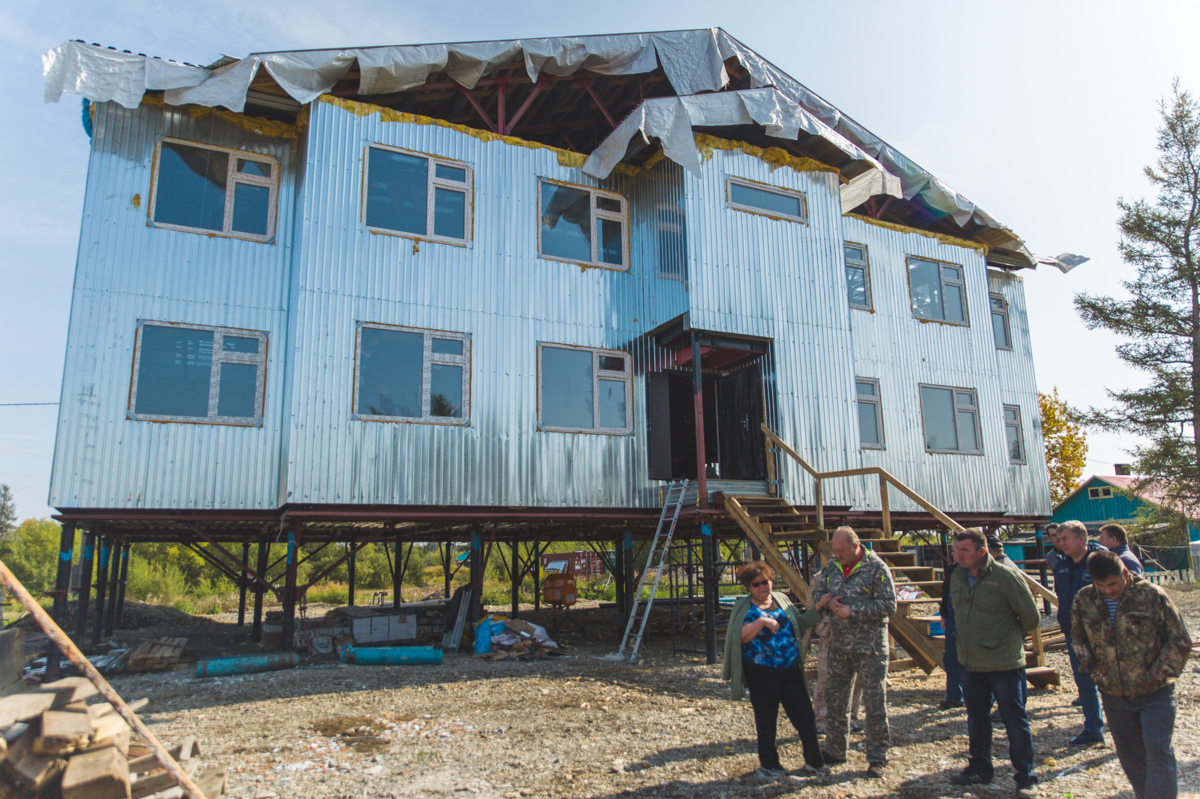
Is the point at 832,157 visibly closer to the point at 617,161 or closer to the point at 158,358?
the point at 617,161

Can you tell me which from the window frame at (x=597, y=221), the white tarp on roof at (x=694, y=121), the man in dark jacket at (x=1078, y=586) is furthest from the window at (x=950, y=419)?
the man in dark jacket at (x=1078, y=586)

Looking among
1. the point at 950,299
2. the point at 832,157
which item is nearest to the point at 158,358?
the point at 832,157

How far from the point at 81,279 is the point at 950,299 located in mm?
15967

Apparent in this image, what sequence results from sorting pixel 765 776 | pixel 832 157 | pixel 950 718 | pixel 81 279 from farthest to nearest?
pixel 832 157
pixel 81 279
pixel 950 718
pixel 765 776

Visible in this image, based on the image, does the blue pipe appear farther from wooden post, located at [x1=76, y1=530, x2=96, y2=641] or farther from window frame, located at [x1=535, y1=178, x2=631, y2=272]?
window frame, located at [x1=535, y1=178, x2=631, y2=272]

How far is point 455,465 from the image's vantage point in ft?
37.8

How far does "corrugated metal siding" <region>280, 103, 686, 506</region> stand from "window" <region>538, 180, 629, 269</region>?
0.20 m

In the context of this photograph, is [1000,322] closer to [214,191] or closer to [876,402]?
[876,402]

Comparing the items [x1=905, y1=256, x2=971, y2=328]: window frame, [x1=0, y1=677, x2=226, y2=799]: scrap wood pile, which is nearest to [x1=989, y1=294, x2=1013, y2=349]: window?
[x1=905, y1=256, x2=971, y2=328]: window frame

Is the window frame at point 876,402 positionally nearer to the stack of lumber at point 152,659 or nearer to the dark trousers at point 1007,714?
the dark trousers at point 1007,714

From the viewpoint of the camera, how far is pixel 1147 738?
4.34 metres

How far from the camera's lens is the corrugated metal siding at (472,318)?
10930 mm

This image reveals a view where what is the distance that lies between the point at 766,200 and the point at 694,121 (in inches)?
82.2

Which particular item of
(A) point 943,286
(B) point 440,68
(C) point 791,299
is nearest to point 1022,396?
(A) point 943,286
